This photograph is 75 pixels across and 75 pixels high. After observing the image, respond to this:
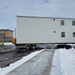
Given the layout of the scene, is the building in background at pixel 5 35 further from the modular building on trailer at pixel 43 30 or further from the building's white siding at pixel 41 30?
the building's white siding at pixel 41 30

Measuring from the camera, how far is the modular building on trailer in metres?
24.2

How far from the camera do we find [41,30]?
24.9m

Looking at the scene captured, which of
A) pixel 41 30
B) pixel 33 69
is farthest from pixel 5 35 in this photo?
pixel 33 69

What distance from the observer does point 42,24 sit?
25094mm

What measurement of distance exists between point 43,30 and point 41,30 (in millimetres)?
331

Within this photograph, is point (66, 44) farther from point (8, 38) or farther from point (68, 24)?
point (8, 38)

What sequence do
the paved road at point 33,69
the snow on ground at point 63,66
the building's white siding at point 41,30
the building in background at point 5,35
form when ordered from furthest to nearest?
the building in background at point 5,35, the building's white siding at point 41,30, the paved road at point 33,69, the snow on ground at point 63,66

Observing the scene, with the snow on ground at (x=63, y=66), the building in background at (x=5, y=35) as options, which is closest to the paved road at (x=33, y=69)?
the snow on ground at (x=63, y=66)

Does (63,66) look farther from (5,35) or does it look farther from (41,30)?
(5,35)

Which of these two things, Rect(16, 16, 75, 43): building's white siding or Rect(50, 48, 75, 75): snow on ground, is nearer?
Rect(50, 48, 75, 75): snow on ground

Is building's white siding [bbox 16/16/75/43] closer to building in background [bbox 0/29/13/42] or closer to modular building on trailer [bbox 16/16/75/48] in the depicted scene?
modular building on trailer [bbox 16/16/75/48]

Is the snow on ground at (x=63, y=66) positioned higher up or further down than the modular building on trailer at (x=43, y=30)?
further down

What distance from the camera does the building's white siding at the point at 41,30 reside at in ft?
79.5

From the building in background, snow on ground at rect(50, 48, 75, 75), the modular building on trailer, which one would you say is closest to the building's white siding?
the modular building on trailer
